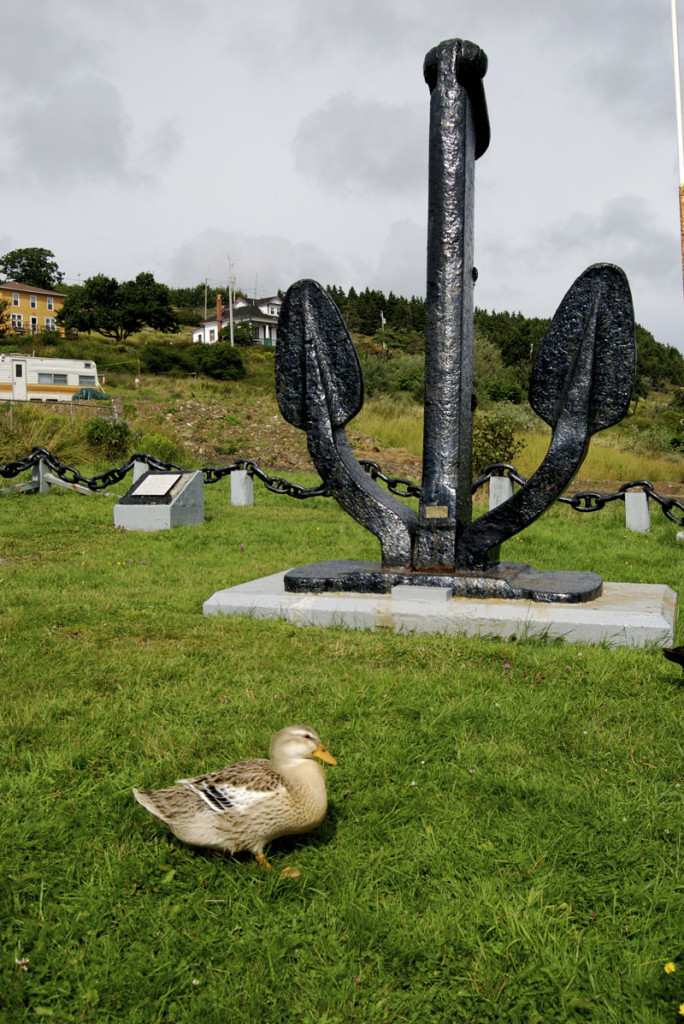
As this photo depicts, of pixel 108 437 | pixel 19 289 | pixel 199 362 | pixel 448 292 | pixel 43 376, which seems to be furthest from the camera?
pixel 19 289

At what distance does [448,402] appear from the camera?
13.9ft

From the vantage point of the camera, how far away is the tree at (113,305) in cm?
4931

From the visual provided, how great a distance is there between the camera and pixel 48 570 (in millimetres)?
5738

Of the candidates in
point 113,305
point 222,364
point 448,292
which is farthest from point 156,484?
point 113,305

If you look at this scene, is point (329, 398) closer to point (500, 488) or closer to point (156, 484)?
point (156, 484)

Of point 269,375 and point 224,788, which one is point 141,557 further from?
point 269,375

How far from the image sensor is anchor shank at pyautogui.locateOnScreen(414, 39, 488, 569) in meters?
4.18

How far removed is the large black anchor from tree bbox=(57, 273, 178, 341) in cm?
4830

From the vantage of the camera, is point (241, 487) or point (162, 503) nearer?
point (162, 503)

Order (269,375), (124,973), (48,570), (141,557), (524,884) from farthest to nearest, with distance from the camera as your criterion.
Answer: (269,375) < (141,557) < (48,570) < (524,884) < (124,973)

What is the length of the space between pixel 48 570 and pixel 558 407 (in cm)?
374

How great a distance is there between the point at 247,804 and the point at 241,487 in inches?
308

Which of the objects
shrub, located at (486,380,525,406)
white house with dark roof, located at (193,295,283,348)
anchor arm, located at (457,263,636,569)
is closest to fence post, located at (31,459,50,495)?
anchor arm, located at (457,263,636,569)

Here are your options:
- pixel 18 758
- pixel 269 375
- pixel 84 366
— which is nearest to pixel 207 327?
pixel 269 375
